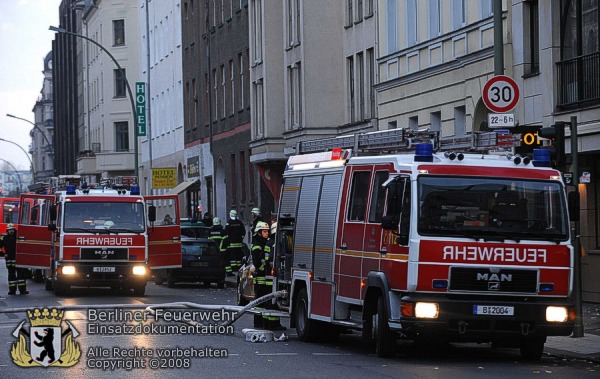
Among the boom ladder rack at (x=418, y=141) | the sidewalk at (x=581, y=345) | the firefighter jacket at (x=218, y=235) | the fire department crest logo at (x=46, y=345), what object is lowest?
the sidewalk at (x=581, y=345)

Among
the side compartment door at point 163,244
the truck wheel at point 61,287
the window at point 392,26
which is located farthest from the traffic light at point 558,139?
the window at point 392,26

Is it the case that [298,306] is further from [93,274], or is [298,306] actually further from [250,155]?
[250,155]

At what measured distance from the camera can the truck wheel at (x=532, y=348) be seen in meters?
17.3

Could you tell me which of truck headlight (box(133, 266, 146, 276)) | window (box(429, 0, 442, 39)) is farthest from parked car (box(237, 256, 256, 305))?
window (box(429, 0, 442, 39))

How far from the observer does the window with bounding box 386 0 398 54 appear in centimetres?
3631

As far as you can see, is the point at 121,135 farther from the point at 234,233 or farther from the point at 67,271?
the point at 67,271

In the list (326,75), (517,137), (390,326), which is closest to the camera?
(390,326)

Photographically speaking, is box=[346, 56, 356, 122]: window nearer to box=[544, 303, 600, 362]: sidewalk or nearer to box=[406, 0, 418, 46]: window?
box=[406, 0, 418, 46]: window

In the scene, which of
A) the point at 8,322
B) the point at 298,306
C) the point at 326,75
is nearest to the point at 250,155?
the point at 326,75

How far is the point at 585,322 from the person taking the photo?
22.8 meters

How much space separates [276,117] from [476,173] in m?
31.6

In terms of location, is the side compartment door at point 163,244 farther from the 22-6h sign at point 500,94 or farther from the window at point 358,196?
the window at point 358,196

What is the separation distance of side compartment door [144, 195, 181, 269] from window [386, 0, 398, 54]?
737 centimetres

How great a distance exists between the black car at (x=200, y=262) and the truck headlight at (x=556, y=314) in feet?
69.3
